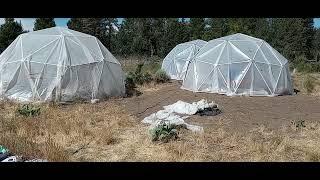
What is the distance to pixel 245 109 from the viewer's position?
43.1 feet

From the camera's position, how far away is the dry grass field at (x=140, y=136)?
291 inches

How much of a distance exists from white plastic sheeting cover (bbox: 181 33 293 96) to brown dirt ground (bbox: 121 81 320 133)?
83 centimetres

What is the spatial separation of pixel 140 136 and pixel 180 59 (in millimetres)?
18699

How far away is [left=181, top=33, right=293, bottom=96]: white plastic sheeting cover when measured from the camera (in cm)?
1722

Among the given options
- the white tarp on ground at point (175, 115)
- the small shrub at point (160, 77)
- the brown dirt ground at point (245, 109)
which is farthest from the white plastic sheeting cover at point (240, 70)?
the white tarp on ground at point (175, 115)

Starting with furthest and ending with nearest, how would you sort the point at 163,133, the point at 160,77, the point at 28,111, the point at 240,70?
the point at 160,77 → the point at 240,70 → the point at 28,111 → the point at 163,133

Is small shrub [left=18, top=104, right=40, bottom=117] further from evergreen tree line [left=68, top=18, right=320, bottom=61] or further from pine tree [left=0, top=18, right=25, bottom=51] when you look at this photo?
evergreen tree line [left=68, top=18, right=320, bottom=61]

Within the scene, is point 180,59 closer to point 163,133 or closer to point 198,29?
point 163,133

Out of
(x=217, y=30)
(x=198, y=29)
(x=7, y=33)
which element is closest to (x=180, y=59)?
(x=7, y=33)

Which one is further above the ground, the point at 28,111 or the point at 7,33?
the point at 7,33

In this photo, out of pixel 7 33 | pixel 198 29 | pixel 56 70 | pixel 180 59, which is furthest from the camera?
pixel 198 29

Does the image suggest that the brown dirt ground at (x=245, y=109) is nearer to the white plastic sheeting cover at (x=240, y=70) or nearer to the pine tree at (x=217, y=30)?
the white plastic sheeting cover at (x=240, y=70)

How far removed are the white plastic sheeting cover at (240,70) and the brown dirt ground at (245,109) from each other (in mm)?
828
